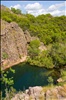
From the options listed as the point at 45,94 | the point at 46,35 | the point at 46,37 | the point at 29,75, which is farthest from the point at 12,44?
the point at 45,94

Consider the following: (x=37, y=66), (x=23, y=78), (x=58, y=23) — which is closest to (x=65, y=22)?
(x=58, y=23)

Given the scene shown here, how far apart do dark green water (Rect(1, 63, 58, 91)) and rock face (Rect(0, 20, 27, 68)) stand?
2.55 m

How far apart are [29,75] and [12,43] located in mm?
11674

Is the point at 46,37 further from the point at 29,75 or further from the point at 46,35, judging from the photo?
the point at 29,75

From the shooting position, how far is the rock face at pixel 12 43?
157ft

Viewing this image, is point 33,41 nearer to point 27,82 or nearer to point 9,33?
point 9,33

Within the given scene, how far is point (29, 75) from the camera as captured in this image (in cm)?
4119

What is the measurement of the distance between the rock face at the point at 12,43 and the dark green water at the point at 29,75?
2555mm

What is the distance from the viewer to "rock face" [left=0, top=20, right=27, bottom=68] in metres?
47.7

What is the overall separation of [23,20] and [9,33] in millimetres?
Answer: 10363

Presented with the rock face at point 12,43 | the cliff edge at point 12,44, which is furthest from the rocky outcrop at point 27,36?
the rock face at point 12,43

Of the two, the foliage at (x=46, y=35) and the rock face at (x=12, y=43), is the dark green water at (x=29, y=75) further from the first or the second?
the rock face at (x=12, y=43)

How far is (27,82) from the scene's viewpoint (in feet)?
121

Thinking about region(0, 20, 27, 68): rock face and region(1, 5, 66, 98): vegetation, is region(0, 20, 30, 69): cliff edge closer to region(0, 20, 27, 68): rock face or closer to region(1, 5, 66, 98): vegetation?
region(0, 20, 27, 68): rock face
